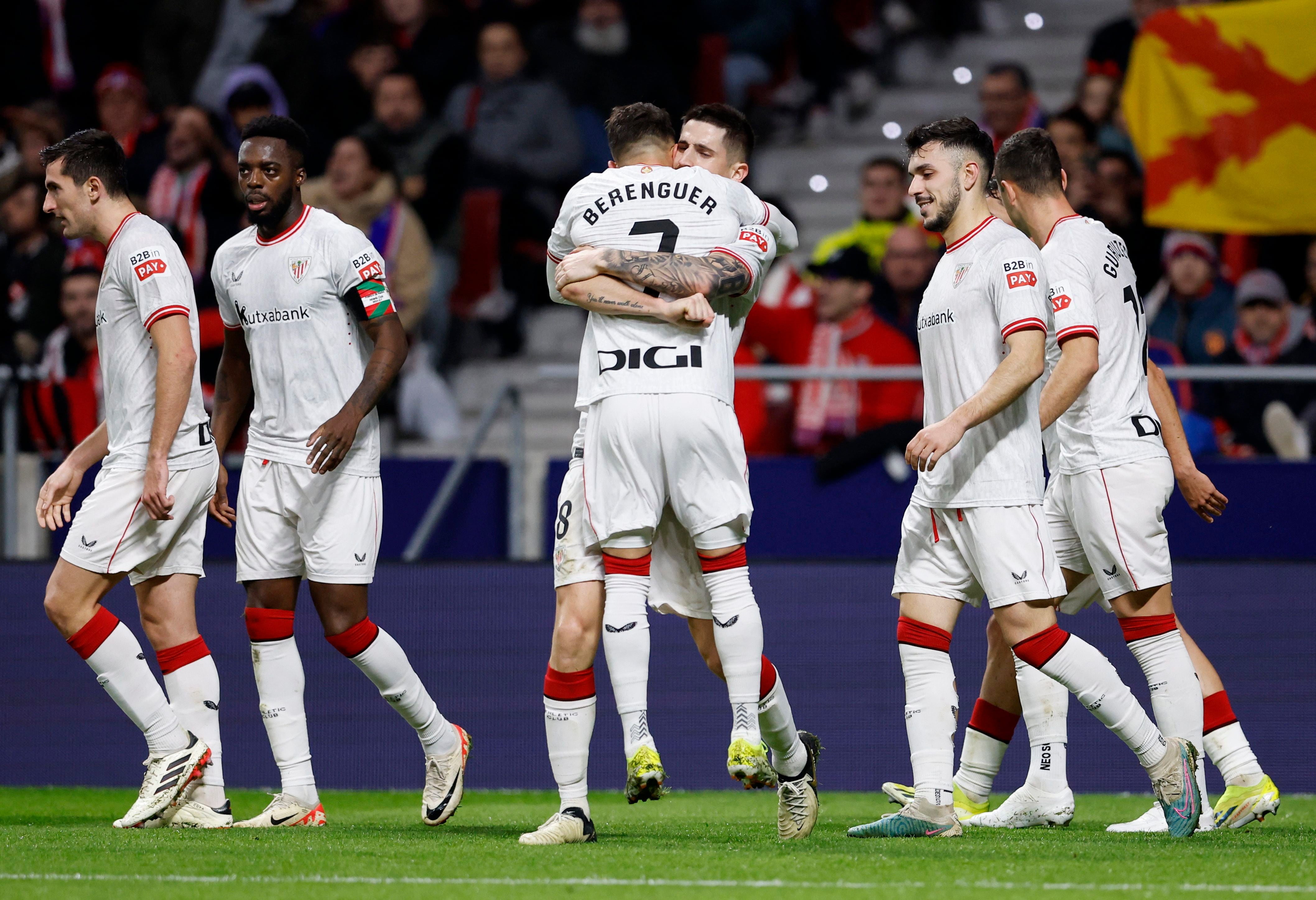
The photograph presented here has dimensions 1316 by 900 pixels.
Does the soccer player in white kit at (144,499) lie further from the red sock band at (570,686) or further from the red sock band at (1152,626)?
the red sock band at (1152,626)

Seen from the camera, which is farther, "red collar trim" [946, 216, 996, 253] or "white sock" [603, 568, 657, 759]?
"red collar trim" [946, 216, 996, 253]

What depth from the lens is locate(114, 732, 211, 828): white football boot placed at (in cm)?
570

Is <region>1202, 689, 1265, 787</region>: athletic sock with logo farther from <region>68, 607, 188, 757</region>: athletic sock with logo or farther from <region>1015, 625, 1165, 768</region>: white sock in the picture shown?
<region>68, 607, 188, 757</region>: athletic sock with logo

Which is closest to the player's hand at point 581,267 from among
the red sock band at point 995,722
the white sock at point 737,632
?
the white sock at point 737,632

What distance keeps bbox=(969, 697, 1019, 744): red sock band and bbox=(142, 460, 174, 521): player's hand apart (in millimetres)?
2904

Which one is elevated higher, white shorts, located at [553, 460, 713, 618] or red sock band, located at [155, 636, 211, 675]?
white shorts, located at [553, 460, 713, 618]

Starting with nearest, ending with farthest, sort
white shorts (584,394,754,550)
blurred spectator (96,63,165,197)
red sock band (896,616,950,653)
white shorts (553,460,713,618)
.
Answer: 1. white shorts (584,394,754,550)
2. white shorts (553,460,713,618)
3. red sock band (896,616,950,653)
4. blurred spectator (96,63,165,197)

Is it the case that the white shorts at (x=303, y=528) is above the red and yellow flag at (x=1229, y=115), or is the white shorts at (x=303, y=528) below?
below

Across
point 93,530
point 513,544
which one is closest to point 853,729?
point 513,544

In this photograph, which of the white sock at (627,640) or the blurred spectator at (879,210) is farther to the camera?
the blurred spectator at (879,210)

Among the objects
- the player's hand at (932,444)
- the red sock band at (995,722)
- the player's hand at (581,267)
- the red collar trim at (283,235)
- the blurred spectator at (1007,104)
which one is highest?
the blurred spectator at (1007,104)

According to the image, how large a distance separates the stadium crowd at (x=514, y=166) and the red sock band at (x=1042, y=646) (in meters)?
3.12

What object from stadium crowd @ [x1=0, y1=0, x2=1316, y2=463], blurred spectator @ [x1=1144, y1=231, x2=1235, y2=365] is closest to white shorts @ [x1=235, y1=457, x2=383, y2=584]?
stadium crowd @ [x1=0, y1=0, x2=1316, y2=463]

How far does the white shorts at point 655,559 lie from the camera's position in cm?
527
